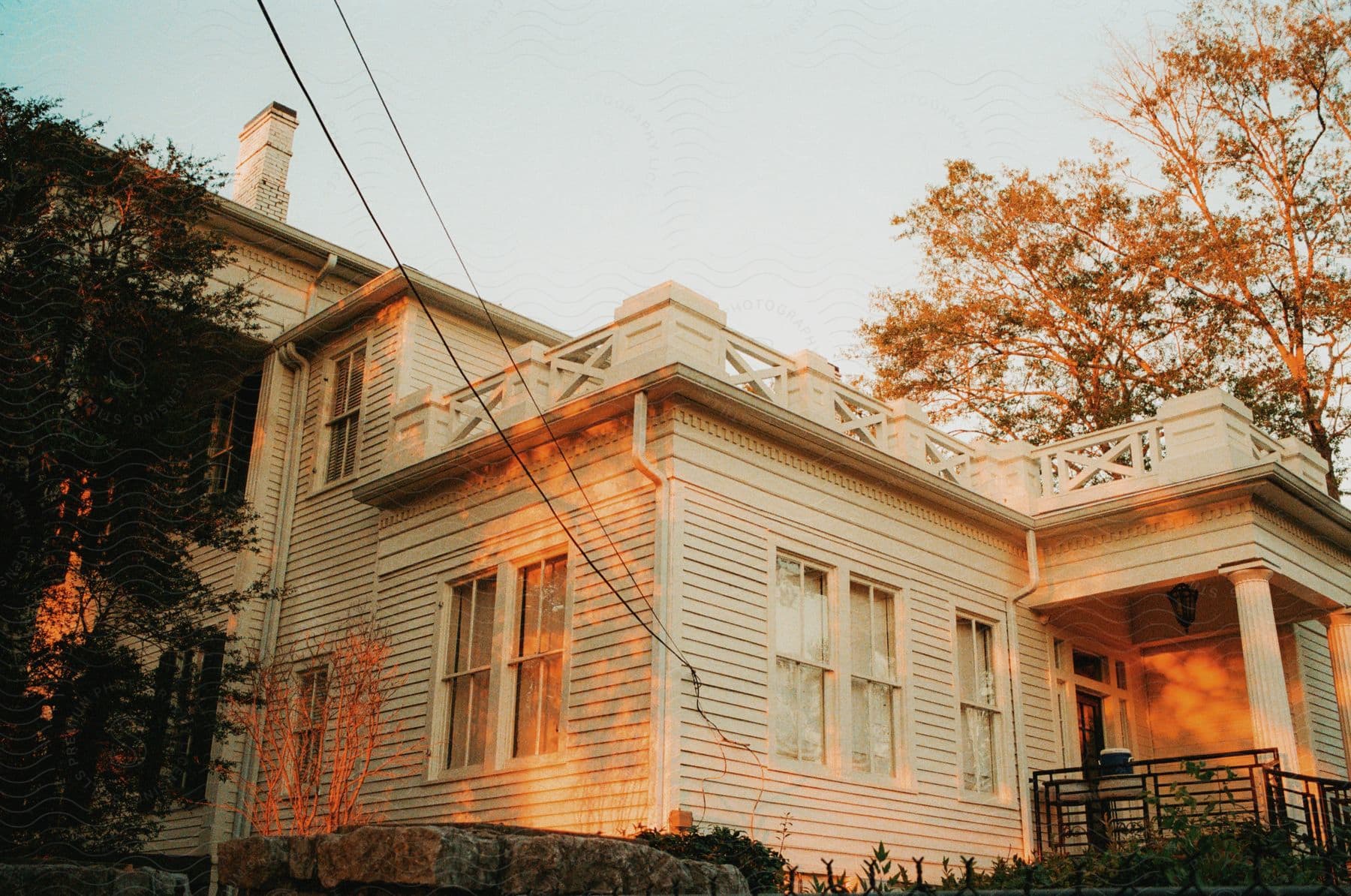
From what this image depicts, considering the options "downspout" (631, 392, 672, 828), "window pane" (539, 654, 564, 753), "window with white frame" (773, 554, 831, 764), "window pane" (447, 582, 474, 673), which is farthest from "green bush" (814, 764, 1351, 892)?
"window pane" (447, 582, 474, 673)

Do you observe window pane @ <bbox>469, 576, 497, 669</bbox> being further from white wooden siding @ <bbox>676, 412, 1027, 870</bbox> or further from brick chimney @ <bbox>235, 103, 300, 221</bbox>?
brick chimney @ <bbox>235, 103, 300, 221</bbox>

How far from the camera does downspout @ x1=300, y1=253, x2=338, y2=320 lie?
677 inches

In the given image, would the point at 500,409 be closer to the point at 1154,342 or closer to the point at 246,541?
the point at 246,541

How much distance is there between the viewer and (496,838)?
13.2 ft

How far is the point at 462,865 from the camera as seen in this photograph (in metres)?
3.88

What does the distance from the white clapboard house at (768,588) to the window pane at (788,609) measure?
0.11ft

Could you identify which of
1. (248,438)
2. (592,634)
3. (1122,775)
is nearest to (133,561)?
(248,438)

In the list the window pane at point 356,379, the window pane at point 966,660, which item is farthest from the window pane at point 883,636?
the window pane at point 356,379

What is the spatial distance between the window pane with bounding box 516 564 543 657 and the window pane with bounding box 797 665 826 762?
2.48 meters

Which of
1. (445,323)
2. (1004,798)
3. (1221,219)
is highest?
(1221,219)

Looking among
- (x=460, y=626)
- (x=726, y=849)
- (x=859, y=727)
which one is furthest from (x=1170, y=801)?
(x=460, y=626)

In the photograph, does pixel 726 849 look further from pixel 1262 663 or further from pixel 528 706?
pixel 1262 663

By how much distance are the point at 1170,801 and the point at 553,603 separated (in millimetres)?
8192

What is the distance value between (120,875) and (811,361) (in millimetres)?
7569
